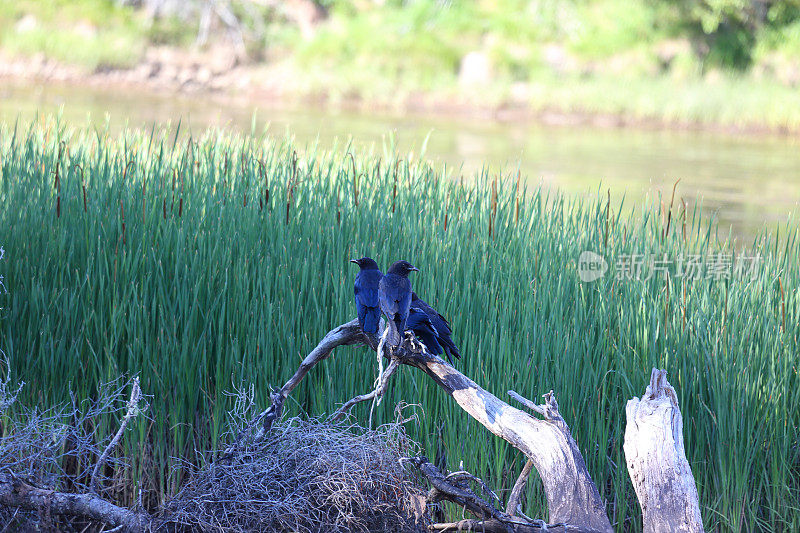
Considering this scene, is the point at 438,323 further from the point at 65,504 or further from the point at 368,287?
the point at 65,504

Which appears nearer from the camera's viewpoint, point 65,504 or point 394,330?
point 394,330

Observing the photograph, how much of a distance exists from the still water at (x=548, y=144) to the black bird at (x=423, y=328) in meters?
6.83

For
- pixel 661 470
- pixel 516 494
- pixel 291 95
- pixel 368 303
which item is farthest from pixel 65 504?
pixel 291 95

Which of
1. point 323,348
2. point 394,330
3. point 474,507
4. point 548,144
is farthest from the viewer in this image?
point 548,144

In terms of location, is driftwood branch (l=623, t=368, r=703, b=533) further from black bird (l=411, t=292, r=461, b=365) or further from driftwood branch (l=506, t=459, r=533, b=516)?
black bird (l=411, t=292, r=461, b=365)

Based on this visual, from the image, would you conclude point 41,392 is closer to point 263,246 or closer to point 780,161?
point 263,246

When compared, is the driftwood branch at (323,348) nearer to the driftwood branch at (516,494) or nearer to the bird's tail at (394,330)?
the bird's tail at (394,330)

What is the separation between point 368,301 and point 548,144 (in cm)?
1307

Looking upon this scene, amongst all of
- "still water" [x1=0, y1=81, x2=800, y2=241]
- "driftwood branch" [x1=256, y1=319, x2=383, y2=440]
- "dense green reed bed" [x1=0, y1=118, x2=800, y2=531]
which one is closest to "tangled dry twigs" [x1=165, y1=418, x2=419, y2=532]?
"driftwood branch" [x1=256, y1=319, x2=383, y2=440]

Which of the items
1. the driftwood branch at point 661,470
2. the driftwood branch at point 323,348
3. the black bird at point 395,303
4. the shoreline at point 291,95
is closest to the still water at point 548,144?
the shoreline at point 291,95

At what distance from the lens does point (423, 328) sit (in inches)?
92.0

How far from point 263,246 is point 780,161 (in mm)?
12233

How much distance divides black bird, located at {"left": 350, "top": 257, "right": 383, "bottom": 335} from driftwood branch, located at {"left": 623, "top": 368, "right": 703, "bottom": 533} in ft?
2.74

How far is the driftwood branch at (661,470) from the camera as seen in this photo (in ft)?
7.36
